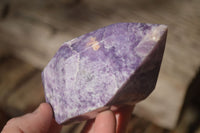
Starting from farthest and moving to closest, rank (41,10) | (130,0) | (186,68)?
(130,0) → (41,10) → (186,68)

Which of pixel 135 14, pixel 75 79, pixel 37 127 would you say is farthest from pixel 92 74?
pixel 135 14

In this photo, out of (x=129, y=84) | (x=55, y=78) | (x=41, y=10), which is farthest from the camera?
(x=41, y=10)

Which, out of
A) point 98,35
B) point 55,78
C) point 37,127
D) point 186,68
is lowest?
point 186,68

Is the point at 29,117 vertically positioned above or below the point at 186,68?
above

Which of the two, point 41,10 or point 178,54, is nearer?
point 178,54

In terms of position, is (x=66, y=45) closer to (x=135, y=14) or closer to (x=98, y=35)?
(x=98, y=35)

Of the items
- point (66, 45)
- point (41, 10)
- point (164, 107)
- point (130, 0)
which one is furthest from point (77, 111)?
point (130, 0)
